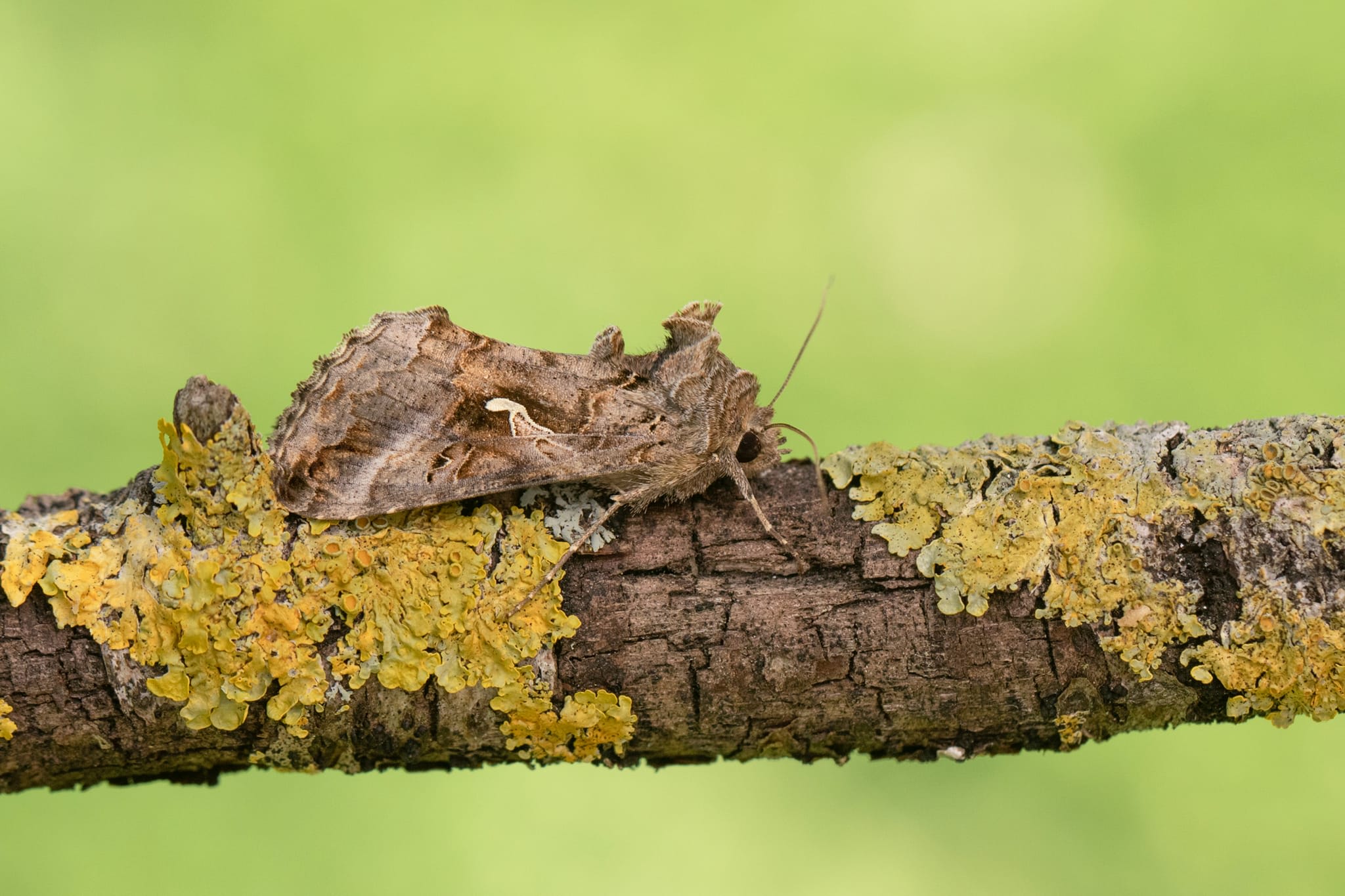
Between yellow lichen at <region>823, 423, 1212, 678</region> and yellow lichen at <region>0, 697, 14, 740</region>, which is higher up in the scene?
yellow lichen at <region>823, 423, 1212, 678</region>

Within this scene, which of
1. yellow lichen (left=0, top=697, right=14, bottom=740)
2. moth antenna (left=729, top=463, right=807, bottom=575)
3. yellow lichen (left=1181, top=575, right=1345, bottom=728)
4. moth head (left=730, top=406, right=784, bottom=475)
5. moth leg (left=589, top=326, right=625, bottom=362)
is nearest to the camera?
yellow lichen (left=1181, top=575, right=1345, bottom=728)

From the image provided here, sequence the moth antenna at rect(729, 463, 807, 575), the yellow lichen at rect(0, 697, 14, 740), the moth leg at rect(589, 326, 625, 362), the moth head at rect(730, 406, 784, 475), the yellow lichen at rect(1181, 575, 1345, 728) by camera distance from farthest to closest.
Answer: the moth leg at rect(589, 326, 625, 362) → the moth head at rect(730, 406, 784, 475) → the moth antenna at rect(729, 463, 807, 575) → the yellow lichen at rect(0, 697, 14, 740) → the yellow lichen at rect(1181, 575, 1345, 728)

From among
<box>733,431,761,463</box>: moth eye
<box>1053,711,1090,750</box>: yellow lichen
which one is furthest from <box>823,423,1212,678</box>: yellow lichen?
<box>733,431,761,463</box>: moth eye

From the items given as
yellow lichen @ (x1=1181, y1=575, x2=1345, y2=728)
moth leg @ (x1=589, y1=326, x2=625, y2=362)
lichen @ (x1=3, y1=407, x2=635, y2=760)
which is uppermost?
moth leg @ (x1=589, y1=326, x2=625, y2=362)

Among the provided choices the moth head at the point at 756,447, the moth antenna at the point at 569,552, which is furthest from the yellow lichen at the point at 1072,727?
the moth antenna at the point at 569,552

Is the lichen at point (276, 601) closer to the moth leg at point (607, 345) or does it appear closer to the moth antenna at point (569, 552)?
the moth antenna at point (569, 552)

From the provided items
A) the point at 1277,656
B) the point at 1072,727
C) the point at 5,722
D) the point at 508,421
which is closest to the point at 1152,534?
the point at 1277,656

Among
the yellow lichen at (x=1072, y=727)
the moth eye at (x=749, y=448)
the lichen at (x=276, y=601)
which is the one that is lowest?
the yellow lichen at (x=1072, y=727)

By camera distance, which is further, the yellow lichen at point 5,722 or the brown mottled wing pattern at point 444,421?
the brown mottled wing pattern at point 444,421

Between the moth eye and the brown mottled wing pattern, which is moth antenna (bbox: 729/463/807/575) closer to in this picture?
the moth eye
